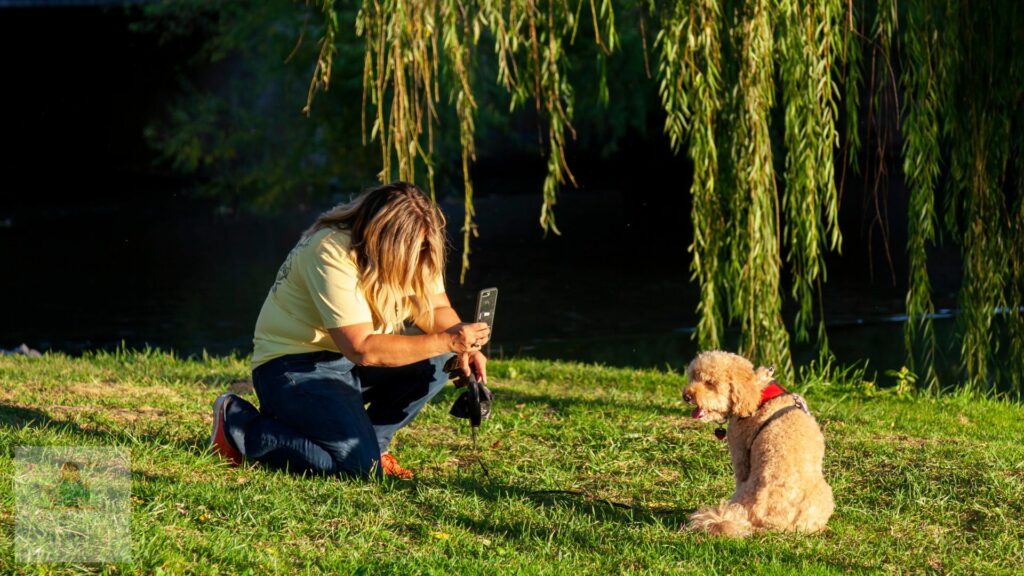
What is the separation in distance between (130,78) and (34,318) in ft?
54.0

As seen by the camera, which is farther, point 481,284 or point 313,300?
point 481,284

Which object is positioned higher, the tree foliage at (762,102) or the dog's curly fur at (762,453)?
the tree foliage at (762,102)

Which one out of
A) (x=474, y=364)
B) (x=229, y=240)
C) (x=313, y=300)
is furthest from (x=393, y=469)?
(x=229, y=240)

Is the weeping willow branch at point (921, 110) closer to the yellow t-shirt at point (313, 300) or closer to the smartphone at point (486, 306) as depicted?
the smartphone at point (486, 306)

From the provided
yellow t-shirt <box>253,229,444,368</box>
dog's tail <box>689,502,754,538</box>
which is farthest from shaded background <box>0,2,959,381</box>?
yellow t-shirt <box>253,229,444,368</box>

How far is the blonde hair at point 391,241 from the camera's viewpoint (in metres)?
4.35

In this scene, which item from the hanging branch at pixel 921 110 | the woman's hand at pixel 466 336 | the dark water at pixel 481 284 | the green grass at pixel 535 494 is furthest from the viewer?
the dark water at pixel 481 284

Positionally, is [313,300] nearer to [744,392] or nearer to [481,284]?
[744,392]

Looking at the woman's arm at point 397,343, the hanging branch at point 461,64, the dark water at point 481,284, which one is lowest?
the dark water at point 481,284

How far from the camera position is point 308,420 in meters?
4.44

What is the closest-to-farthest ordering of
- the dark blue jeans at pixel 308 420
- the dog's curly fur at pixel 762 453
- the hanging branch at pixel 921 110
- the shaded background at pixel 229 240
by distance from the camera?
the dog's curly fur at pixel 762 453, the dark blue jeans at pixel 308 420, the hanging branch at pixel 921 110, the shaded background at pixel 229 240

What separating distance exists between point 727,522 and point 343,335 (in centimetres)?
154

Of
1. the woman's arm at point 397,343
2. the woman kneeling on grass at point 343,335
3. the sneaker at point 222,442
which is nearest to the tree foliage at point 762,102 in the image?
the woman kneeling on grass at point 343,335

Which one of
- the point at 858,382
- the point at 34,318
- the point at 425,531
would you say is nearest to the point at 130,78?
the point at 34,318
